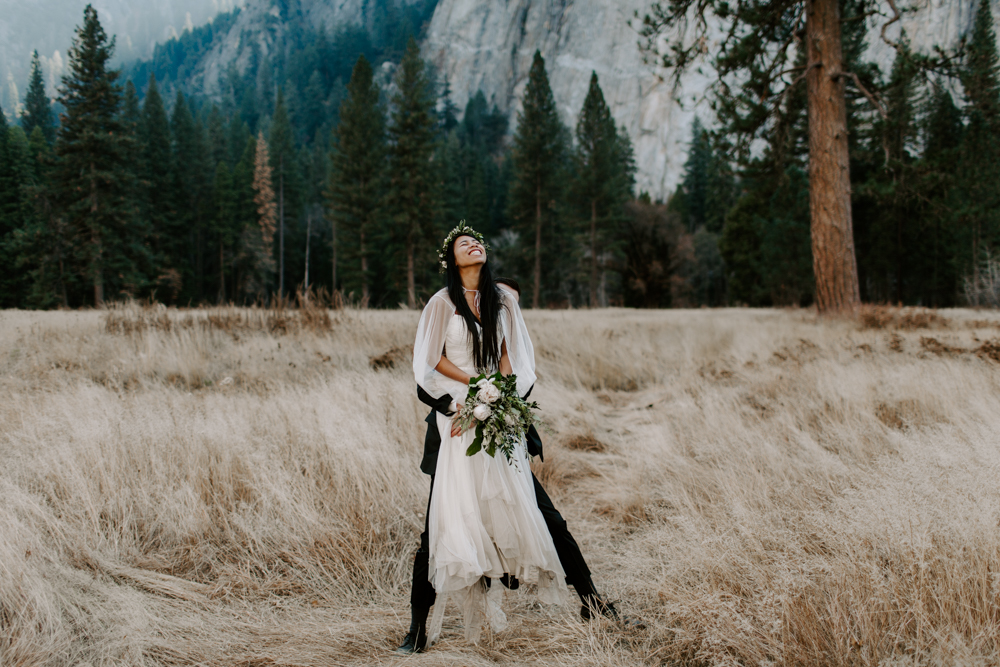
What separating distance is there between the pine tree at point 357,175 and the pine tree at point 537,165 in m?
10.2

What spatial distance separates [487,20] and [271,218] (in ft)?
253

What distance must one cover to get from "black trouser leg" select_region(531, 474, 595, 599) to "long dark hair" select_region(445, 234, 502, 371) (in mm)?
592

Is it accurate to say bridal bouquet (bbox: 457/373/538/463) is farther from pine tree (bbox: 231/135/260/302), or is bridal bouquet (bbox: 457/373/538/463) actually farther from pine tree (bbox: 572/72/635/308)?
pine tree (bbox: 231/135/260/302)

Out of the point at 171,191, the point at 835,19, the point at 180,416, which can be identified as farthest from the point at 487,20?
the point at 180,416

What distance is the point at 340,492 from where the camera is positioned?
11.0ft

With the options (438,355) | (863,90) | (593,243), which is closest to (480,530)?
(438,355)

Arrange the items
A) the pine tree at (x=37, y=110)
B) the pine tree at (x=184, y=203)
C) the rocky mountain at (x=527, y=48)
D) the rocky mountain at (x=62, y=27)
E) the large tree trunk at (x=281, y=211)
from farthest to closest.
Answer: the rocky mountain at (x=527, y=48), the rocky mountain at (x=62, y=27), the large tree trunk at (x=281, y=211), the pine tree at (x=37, y=110), the pine tree at (x=184, y=203)

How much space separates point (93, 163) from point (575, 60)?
78.9 meters

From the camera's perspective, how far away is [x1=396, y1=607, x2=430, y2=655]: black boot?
2180 millimetres

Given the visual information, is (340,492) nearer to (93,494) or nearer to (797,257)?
(93,494)

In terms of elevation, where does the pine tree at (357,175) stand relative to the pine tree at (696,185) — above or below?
below

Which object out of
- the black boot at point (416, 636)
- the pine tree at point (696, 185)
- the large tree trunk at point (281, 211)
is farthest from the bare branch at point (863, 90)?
the pine tree at point (696, 185)

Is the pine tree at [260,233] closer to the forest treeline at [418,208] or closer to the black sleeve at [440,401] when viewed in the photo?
the forest treeline at [418,208]

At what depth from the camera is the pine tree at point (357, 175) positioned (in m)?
35.2
